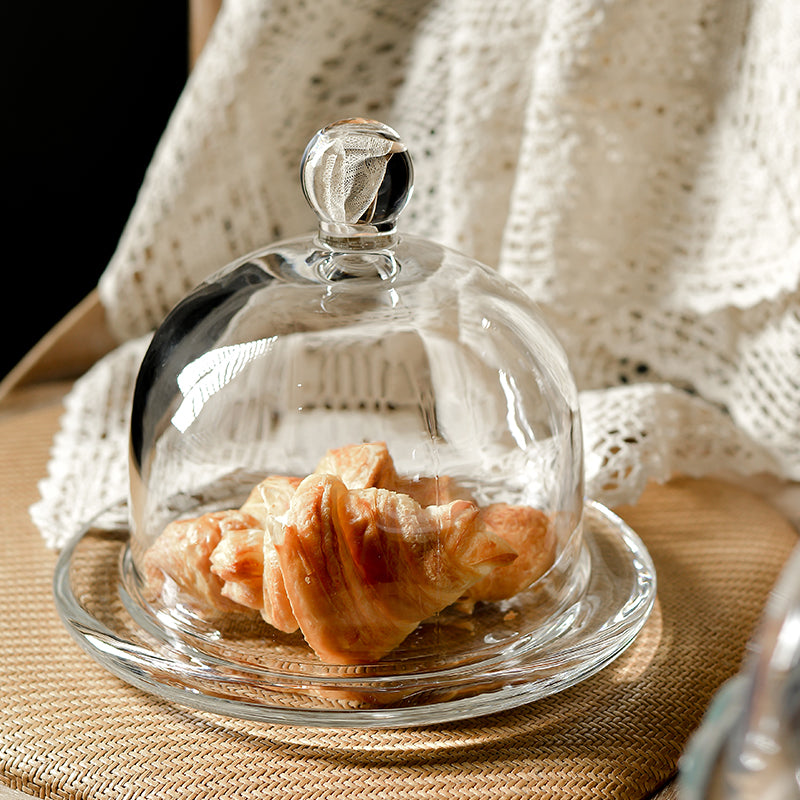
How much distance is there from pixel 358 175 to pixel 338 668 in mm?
201

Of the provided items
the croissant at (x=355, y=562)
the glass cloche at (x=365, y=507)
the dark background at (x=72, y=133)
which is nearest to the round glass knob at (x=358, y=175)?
the glass cloche at (x=365, y=507)

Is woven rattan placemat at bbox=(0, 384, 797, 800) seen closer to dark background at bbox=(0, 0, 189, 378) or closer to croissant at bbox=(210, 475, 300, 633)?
croissant at bbox=(210, 475, 300, 633)

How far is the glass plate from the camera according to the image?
391 millimetres

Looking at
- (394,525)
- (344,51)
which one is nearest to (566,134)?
(344,51)

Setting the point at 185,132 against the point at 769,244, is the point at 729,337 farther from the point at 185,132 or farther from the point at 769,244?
the point at 185,132

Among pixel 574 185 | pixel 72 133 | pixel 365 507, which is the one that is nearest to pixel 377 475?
pixel 365 507

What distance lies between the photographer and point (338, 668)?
411 millimetres

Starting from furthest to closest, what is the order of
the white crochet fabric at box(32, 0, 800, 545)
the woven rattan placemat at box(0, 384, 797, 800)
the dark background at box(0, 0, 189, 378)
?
the dark background at box(0, 0, 189, 378)
the white crochet fabric at box(32, 0, 800, 545)
the woven rattan placemat at box(0, 384, 797, 800)

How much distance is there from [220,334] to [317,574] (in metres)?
0.15

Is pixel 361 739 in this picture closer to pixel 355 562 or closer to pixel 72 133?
pixel 355 562

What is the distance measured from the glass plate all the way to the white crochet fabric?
17cm

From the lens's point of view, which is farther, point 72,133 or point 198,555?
point 72,133

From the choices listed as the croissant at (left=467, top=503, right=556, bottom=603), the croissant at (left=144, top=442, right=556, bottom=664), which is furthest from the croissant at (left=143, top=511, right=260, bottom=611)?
the croissant at (left=467, top=503, right=556, bottom=603)

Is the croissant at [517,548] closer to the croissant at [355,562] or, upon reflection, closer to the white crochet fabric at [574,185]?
the croissant at [355,562]
